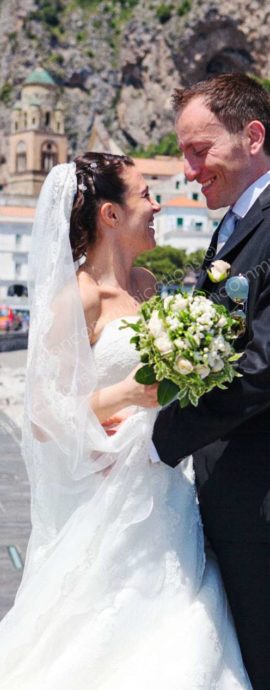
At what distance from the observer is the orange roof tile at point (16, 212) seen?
6922 centimetres

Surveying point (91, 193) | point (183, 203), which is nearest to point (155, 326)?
point (91, 193)

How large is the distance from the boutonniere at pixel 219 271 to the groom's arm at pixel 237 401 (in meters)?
0.14

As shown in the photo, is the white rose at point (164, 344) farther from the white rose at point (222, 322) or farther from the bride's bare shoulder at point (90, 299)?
the bride's bare shoulder at point (90, 299)

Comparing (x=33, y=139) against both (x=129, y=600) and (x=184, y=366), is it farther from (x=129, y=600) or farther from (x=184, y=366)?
(x=184, y=366)

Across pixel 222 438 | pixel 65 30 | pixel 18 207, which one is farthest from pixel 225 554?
pixel 65 30

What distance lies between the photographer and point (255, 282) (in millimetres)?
3012

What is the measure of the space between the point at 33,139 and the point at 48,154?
207 centimetres

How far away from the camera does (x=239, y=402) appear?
9.59ft

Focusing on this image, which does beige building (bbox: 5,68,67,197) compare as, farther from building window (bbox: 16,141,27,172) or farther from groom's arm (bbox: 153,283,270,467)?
groom's arm (bbox: 153,283,270,467)

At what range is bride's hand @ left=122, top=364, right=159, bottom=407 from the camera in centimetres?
313

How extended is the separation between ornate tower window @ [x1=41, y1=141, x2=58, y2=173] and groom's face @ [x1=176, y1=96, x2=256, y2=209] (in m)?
77.2

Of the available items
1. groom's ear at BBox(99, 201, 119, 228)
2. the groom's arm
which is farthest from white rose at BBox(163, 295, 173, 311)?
groom's ear at BBox(99, 201, 119, 228)

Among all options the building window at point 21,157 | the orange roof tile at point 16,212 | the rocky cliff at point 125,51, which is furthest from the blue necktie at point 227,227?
the building window at point 21,157

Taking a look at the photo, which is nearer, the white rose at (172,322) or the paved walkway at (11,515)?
the white rose at (172,322)
